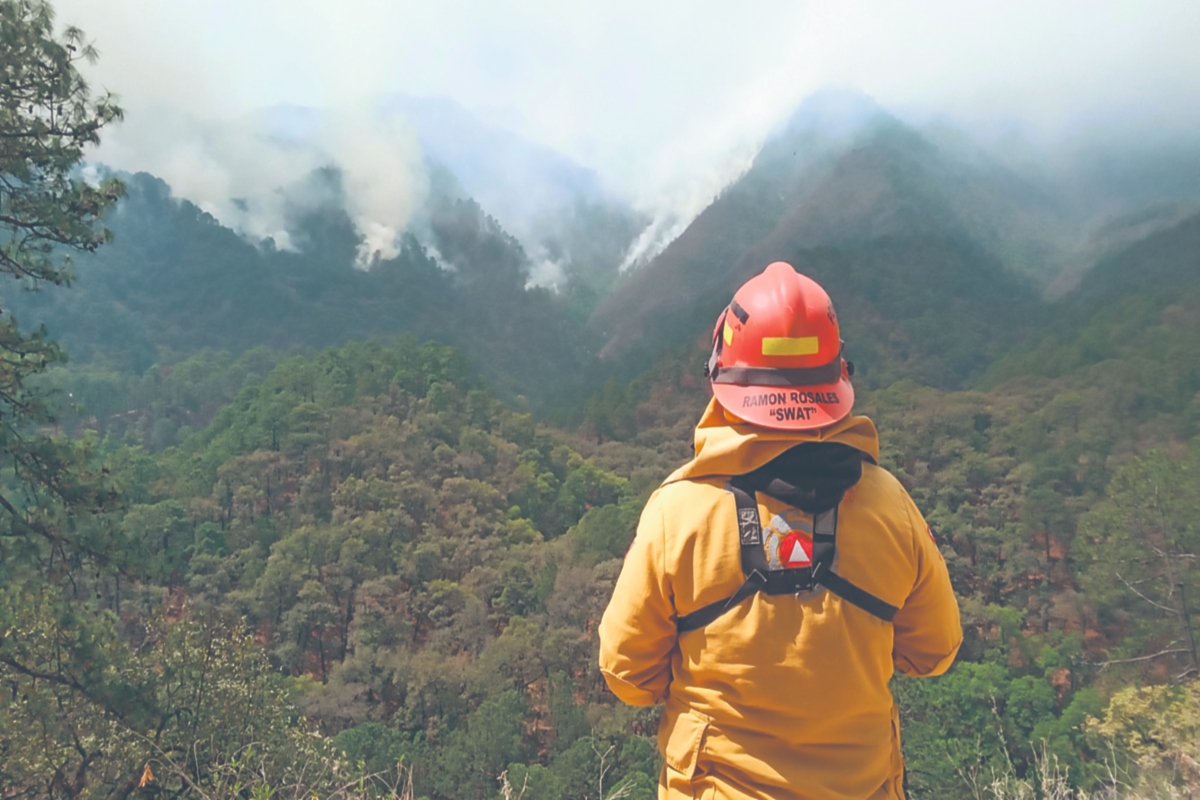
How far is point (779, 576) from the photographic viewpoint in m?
1.26

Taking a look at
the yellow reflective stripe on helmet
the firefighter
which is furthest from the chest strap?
the yellow reflective stripe on helmet

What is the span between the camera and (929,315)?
143 ft

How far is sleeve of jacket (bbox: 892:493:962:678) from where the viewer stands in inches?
54.5

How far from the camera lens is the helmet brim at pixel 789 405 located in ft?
4.25

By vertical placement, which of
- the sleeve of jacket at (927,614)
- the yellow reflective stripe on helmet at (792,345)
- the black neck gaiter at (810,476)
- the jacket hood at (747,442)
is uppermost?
the yellow reflective stripe on helmet at (792,345)

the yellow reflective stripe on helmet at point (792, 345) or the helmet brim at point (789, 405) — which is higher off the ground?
the yellow reflective stripe on helmet at point (792, 345)

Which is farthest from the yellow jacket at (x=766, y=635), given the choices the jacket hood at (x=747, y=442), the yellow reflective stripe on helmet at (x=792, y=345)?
the yellow reflective stripe on helmet at (x=792, y=345)

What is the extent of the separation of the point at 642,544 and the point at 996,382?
41.4 metres

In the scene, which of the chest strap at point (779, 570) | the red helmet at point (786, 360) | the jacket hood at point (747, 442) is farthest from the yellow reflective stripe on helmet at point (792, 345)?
the chest strap at point (779, 570)

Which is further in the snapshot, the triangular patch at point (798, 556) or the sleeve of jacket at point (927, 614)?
the sleeve of jacket at point (927, 614)

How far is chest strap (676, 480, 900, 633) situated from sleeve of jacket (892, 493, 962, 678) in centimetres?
17

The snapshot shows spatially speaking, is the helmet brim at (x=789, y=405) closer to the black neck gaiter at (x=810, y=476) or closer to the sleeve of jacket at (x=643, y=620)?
the black neck gaiter at (x=810, y=476)

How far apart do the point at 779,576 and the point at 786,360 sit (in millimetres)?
389

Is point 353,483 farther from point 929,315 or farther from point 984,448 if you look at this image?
point 929,315
